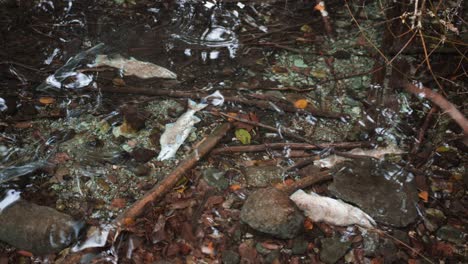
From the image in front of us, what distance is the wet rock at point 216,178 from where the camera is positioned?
3139 millimetres

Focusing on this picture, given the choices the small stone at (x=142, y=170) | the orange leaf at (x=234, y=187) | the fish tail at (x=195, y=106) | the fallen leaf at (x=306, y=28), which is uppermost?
the fallen leaf at (x=306, y=28)

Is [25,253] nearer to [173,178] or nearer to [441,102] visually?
[173,178]

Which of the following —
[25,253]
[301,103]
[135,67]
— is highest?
[135,67]

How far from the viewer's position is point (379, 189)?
10.1 ft

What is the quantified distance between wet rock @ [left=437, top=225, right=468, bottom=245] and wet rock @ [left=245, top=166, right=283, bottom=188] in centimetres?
121

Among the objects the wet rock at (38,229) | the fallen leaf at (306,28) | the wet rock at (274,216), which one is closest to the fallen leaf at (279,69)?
the fallen leaf at (306,28)

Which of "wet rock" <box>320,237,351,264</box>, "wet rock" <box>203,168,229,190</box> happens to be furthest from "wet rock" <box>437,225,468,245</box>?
"wet rock" <box>203,168,229,190</box>

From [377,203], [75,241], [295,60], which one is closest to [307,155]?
[377,203]

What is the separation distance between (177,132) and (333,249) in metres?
1.61

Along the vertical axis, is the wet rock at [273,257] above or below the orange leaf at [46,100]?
below

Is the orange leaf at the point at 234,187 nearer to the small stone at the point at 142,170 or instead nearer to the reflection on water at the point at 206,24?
the small stone at the point at 142,170

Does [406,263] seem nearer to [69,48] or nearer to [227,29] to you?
[227,29]

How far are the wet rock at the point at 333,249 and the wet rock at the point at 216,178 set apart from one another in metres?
0.86

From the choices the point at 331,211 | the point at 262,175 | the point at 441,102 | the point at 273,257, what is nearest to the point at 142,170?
the point at 262,175
